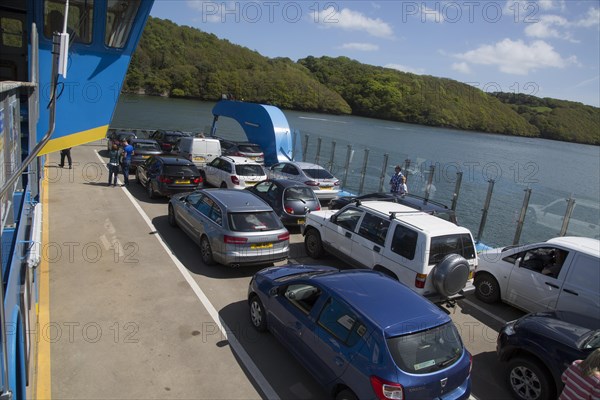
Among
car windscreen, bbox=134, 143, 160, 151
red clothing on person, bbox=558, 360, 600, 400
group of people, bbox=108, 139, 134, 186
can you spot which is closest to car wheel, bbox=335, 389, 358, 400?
red clothing on person, bbox=558, 360, 600, 400

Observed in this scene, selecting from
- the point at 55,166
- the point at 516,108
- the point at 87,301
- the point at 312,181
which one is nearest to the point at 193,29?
the point at 516,108

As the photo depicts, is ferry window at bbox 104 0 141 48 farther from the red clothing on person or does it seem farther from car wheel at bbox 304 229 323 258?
the red clothing on person

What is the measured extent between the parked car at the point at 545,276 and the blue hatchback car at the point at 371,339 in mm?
3310

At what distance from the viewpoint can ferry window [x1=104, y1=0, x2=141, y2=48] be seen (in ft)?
26.6

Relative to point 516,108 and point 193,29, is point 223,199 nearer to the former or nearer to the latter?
point 193,29

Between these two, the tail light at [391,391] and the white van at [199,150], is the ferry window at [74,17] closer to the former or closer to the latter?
the tail light at [391,391]

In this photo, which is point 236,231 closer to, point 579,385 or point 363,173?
point 579,385

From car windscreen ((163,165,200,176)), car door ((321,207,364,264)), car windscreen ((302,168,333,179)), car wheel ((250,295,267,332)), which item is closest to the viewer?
car wheel ((250,295,267,332))

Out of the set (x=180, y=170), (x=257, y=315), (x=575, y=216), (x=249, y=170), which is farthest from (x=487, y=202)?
(x=180, y=170)

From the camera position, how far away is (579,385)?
4.12m

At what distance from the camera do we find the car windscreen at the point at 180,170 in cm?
1311

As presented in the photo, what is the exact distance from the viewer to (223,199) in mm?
9078

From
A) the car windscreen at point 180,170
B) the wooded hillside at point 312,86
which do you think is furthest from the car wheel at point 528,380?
the wooded hillside at point 312,86

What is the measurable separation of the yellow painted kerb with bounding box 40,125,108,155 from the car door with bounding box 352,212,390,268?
582cm
